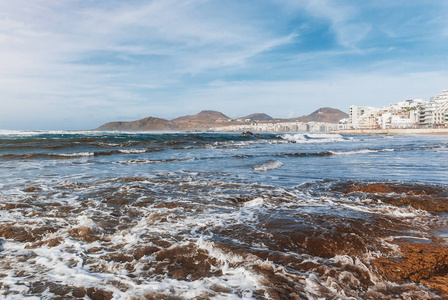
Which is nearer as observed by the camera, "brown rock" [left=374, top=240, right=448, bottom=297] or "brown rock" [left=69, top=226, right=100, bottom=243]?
"brown rock" [left=374, top=240, right=448, bottom=297]

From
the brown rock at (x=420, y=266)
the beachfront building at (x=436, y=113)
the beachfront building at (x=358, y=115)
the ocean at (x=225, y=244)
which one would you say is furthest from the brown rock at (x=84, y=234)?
the beachfront building at (x=358, y=115)

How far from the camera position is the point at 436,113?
88312mm

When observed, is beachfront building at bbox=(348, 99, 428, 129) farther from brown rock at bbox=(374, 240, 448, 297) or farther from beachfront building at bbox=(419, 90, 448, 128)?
brown rock at bbox=(374, 240, 448, 297)

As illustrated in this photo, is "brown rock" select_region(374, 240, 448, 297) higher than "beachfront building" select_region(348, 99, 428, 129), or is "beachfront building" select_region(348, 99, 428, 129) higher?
"beachfront building" select_region(348, 99, 428, 129)

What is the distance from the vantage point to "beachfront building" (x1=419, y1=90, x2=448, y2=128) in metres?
84.8

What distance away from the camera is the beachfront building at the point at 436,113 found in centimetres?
8481

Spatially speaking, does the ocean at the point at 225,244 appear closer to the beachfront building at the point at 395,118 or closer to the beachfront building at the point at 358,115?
the beachfront building at the point at 395,118

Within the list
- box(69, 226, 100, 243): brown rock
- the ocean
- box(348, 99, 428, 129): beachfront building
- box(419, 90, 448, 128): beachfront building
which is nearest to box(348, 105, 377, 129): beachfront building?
box(348, 99, 428, 129): beachfront building

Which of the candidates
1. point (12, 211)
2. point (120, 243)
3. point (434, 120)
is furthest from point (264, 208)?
point (434, 120)

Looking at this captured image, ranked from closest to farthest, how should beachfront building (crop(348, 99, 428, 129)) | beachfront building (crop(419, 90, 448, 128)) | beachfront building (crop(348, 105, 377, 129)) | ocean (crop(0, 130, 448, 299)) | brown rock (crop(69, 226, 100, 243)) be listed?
ocean (crop(0, 130, 448, 299)) < brown rock (crop(69, 226, 100, 243)) < beachfront building (crop(419, 90, 448, 128)) < beachfront building (crop(348, 99, 428, 129)) < beachfront building (crop(348, 105, 377, 129))

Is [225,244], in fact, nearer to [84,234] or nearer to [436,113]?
[84,234]

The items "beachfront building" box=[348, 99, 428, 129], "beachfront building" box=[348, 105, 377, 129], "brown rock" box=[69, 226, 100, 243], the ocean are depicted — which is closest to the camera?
the ocean

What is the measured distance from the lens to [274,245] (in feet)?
12.3

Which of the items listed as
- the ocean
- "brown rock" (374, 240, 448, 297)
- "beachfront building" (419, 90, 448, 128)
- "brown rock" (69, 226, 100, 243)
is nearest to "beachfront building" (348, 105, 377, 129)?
"beachfront building" (419, 90, 448, 128)
